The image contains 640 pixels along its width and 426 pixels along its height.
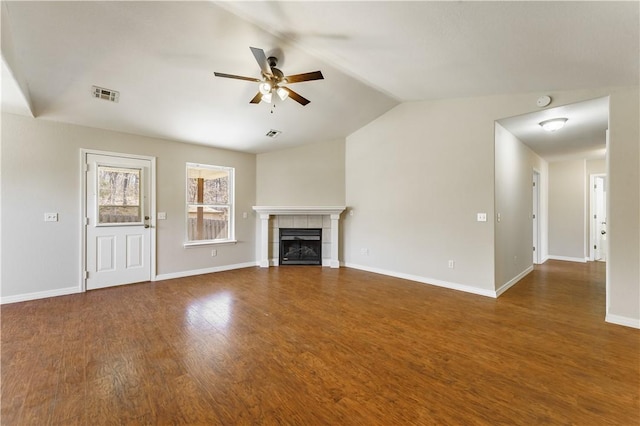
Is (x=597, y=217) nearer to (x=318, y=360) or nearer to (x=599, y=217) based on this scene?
(x=599, y=217)

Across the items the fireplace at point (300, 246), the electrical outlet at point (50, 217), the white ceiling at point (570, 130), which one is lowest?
the fireplace at point (300, 246)

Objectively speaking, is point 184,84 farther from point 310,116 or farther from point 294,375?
point 294,375

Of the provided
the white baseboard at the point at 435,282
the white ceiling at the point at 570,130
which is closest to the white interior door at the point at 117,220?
the white baseboard at the point at 435,282

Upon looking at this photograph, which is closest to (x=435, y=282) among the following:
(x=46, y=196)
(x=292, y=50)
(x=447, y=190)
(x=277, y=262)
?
(x=447, y=190)

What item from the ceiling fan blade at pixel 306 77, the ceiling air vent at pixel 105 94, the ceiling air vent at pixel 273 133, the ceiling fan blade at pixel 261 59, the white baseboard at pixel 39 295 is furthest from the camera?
the ceiling air vent at pixel 273 133

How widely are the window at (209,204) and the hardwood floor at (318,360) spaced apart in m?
1.73

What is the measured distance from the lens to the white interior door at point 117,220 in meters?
4.02

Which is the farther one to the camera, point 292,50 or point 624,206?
point 292,50

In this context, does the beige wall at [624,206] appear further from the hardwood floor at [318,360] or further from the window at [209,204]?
the window at [209,204]

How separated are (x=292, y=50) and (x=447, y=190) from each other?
9.78ft

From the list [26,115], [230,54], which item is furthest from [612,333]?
[26,115]

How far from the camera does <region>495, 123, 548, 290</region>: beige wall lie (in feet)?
12.6

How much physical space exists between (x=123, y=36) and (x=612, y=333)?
5604 mm

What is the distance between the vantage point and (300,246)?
6051 mm
